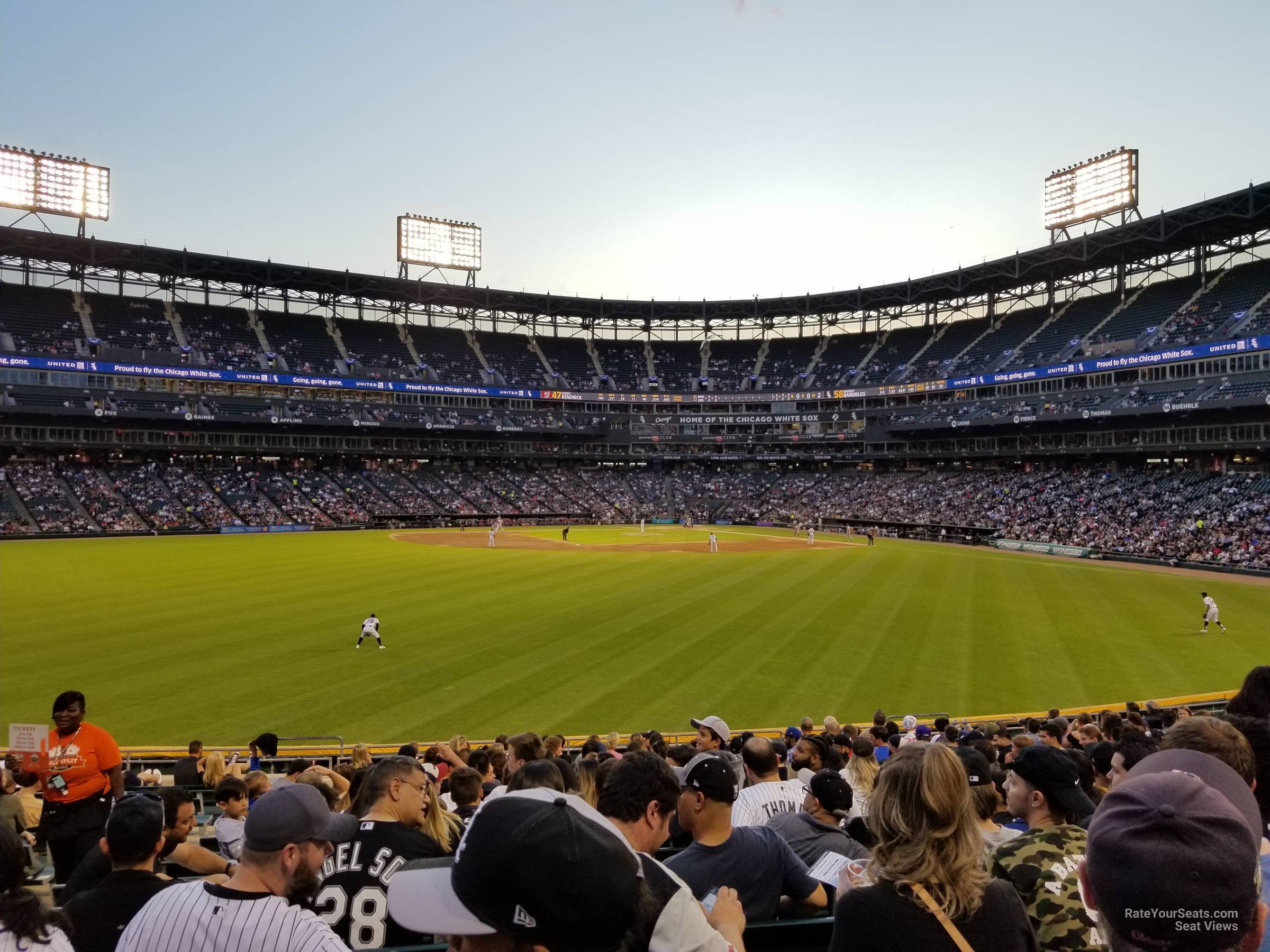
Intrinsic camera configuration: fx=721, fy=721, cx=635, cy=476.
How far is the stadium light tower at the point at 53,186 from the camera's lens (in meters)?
67.4

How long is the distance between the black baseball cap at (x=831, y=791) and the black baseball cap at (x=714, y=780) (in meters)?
1.26

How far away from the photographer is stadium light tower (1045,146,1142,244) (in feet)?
224

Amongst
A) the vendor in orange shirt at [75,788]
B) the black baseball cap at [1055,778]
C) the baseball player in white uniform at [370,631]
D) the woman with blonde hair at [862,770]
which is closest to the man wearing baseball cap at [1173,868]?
the black baseball cap at [1055,778]

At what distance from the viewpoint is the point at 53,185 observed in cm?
6950

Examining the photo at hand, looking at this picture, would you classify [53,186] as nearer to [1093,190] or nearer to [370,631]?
[370,631]

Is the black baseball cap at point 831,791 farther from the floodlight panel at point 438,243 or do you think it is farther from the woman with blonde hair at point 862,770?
the floodlight panel at point 438,243

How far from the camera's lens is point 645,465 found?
341 ft

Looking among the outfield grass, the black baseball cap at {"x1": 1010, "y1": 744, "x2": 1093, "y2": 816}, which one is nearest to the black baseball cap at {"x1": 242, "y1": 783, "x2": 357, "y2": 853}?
the black baseball cap at {"x1": 1010, "y1": 744, "x2": 1093, "y2": 816}

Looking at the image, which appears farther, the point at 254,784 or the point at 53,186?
the point at 53,186

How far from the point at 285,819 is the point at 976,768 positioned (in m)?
5.07

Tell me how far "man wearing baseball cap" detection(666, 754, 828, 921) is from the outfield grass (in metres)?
11.7

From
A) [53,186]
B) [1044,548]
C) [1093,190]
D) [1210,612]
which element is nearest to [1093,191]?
[1093,190]

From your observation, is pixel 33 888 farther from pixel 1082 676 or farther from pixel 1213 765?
pixel 1082 676

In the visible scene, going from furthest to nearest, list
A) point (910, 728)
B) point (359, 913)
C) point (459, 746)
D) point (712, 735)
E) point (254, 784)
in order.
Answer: point (910, 728) → point (459, 746) → point (712, 735) → point (254, 784) → point (359, 913)
